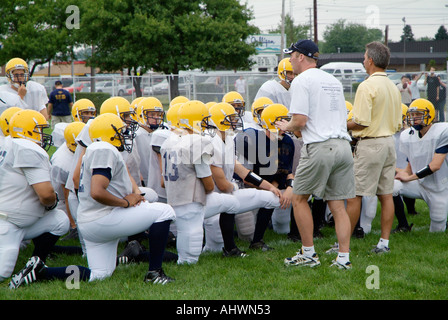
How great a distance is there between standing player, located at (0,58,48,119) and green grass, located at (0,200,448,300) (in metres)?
2.86

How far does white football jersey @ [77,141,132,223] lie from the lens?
411 centimetres

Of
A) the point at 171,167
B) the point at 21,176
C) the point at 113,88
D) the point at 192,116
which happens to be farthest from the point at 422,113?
the point at 113,88

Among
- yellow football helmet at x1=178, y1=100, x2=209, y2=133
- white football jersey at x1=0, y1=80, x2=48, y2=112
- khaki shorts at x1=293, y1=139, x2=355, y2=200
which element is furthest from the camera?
white football jersey at x1=0, y1=80, x2=48, y2=112

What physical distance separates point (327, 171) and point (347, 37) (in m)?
86.3

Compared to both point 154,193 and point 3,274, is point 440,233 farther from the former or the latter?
point 3,274

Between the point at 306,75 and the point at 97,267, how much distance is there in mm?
2584

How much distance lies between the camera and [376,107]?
16.8ft

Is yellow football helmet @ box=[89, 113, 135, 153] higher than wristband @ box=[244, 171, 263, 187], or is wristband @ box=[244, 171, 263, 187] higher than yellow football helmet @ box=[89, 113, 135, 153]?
yellow football helmet @ box=[89, 113, 135, 153]

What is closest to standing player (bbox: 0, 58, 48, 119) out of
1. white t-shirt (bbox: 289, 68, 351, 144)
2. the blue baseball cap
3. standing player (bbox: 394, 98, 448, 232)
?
the blue baseball cap

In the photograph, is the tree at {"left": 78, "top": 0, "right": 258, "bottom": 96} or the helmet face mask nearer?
the helmet face mask

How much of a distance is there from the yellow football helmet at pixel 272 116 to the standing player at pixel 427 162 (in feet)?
5.39

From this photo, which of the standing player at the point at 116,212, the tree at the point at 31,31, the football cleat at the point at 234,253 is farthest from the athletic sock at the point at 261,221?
the tree at the point at 31,31

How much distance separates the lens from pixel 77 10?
26984 mm

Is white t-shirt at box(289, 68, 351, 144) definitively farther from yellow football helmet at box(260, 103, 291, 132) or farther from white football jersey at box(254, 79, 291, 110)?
white football jersey at box(254, 79, 291, 110)
